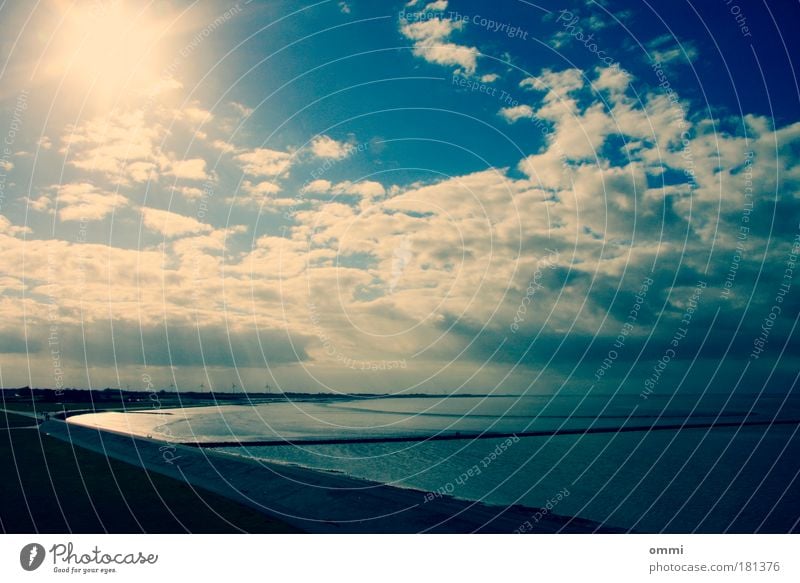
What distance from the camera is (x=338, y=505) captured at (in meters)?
24.5

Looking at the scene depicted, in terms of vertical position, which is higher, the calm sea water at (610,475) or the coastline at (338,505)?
the coastline at (338,505)

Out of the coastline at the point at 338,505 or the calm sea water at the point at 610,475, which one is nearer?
the coastline at the point at 338,505

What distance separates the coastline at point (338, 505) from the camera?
69.1 feet

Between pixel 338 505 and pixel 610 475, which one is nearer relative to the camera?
pixel 338 505

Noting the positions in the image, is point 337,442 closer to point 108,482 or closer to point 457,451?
point 457,451

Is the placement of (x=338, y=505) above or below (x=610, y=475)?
above

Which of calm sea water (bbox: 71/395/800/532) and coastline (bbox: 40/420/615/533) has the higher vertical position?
coastline (bbox: 40/420/615/533)

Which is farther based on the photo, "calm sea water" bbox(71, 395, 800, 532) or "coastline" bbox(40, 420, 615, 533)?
"calm sea water" bbox(71, 395, 800, 532)

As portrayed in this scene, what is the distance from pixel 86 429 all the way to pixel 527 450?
2025 inches

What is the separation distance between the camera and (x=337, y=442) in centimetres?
7406

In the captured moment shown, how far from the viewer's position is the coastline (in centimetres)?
2105
